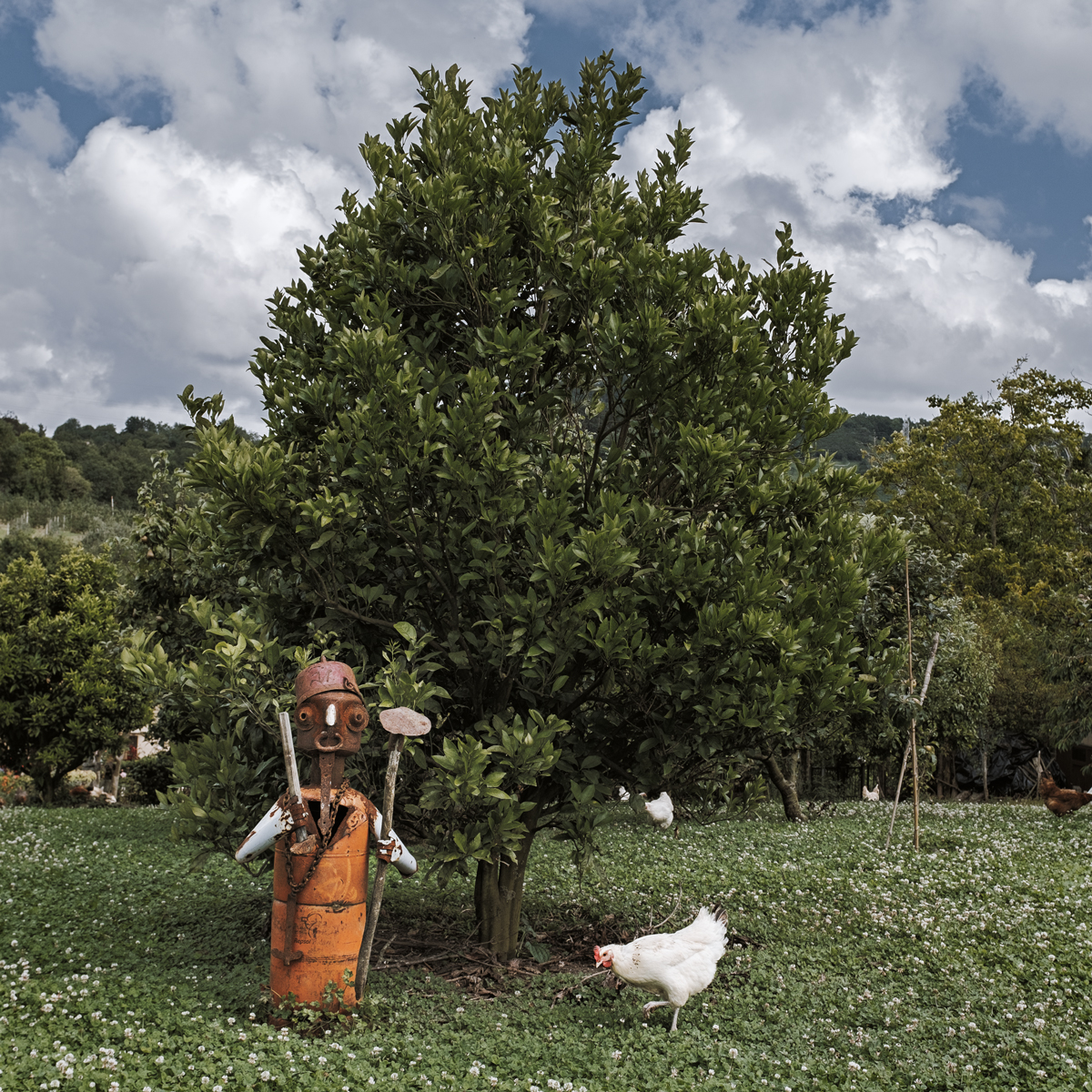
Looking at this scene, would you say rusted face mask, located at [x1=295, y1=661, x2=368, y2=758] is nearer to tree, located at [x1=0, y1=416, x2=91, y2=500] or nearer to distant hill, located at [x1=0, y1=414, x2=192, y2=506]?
distant hill, located at [x1=0, y1=414, x2=192, y2=506]

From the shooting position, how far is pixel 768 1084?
18.7 ft

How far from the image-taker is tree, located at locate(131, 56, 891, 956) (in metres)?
6.30

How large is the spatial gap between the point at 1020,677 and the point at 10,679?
89.4 ft

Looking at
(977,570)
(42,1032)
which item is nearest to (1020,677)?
(977,570)

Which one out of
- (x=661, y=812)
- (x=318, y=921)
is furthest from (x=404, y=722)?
(x=661, y=812)

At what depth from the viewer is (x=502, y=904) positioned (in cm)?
787

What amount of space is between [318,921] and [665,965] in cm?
248

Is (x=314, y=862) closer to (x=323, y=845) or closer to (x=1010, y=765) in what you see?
(x=323, y=845)

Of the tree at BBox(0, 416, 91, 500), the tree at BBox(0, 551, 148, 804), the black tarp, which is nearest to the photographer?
the tree at BBox(0, 551, 148, 804)

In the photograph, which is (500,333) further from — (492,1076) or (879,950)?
(879,950)

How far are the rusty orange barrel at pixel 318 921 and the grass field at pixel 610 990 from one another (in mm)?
302

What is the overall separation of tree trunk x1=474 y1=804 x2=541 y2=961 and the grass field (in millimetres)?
325

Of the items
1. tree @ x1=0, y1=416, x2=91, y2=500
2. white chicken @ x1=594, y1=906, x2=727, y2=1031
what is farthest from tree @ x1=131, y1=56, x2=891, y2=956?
tree @ x1=0, y1=416, x2=91, y2=500

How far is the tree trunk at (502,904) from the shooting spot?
25.6 ft
